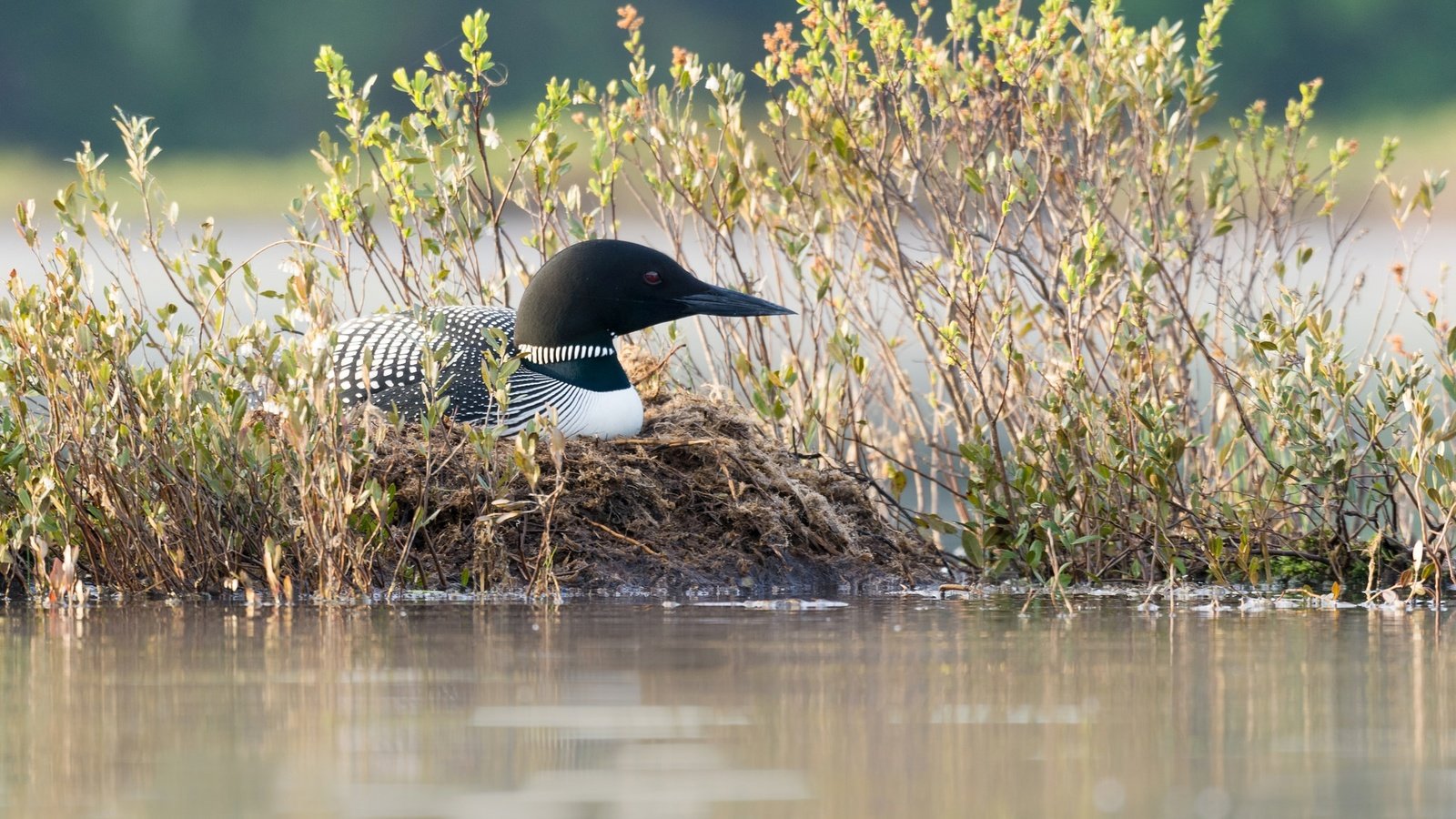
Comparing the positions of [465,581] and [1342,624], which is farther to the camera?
[465,581]

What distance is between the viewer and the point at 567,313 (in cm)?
698

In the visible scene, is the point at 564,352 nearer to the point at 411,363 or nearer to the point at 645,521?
the point at 411,363

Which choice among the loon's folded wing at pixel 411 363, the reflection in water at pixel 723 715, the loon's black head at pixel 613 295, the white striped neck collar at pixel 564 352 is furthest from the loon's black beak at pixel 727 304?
the reflection in water at pixel 723 715

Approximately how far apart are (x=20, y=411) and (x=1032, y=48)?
337cm

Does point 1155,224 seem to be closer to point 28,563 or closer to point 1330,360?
point 1330,360

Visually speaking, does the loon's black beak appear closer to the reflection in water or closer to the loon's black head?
the loon's black head

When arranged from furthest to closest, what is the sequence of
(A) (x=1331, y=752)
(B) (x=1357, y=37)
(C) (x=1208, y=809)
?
(B) (x=1357, y=37) < (A) (x=1331, y=752) < (C) (x=1208, y=809)

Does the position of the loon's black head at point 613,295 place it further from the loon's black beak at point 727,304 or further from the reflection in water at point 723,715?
the reflection in water at point 723,715

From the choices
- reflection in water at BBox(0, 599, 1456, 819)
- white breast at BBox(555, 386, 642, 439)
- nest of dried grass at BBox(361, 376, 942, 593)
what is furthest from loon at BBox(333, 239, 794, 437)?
reflection in water at BBox(0, 599, 1456, 819)

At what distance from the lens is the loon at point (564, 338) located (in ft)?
22.1

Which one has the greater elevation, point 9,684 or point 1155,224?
point 1155,224

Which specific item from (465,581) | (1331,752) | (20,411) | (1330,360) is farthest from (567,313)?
(1331,752)

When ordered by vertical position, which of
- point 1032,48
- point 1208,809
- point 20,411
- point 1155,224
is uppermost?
point 1032,48

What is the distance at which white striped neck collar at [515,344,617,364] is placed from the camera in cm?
694
